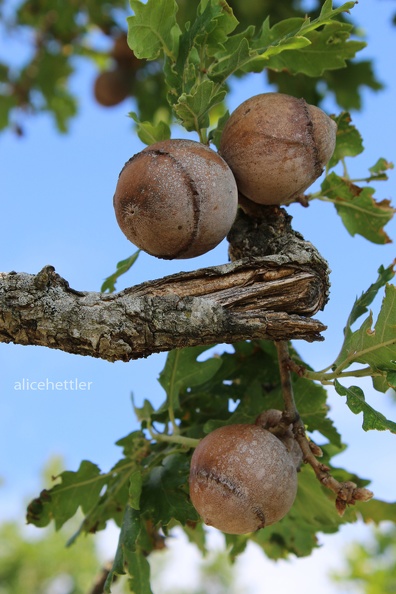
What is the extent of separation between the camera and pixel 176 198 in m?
1.80

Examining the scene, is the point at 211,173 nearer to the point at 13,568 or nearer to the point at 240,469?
the point at 240,469

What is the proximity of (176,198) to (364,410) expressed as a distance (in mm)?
783

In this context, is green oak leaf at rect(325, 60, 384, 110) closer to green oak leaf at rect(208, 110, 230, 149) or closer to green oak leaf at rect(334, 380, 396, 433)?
green oak leaf at rect(208, 110, 230, 149)

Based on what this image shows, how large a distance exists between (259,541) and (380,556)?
5480mm

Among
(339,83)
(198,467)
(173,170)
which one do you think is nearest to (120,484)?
(198,467)

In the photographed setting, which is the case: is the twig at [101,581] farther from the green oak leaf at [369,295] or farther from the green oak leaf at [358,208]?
the green oak leaf at [358,208]

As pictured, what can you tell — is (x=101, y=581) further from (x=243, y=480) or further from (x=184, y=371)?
(x=243, y=480)

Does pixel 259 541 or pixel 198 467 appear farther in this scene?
pixel 259 541

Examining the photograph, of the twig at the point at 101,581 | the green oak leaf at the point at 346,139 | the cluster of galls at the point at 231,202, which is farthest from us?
the twig at the point at 101,581

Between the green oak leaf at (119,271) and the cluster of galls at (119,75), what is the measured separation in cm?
391

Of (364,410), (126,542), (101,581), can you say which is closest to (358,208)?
(364,410)

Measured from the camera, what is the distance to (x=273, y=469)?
1.85 metres

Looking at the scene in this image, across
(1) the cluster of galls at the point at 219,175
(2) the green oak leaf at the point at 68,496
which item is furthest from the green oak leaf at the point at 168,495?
(1) the cluster of galls at the point at 219,175

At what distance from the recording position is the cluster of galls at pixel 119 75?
5891 mm
